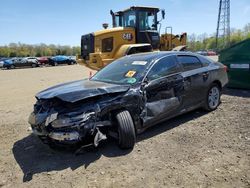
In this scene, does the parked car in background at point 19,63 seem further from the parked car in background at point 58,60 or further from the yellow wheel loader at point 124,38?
the yellow wheel loader at point 124,38

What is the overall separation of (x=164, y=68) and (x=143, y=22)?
756cm

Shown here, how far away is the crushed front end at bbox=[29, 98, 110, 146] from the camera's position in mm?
4121

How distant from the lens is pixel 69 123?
13.5ft

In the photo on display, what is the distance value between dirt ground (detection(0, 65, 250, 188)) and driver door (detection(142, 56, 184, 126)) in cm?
41

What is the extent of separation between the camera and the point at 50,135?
166 inches

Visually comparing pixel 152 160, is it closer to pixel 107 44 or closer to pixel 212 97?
pixel 212 97

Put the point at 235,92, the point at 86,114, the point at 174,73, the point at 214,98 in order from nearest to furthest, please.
A: the point at 86,114 < the point at 174,73 < the point at 214,98 < the point at 235,92

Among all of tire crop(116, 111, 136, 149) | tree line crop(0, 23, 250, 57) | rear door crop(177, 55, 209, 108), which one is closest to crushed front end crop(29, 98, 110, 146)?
tire crop(116, 111, 136, 149)

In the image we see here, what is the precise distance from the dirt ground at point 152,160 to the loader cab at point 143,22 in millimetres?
7273

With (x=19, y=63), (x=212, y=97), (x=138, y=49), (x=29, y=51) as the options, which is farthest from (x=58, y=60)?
(x=29, y=51)

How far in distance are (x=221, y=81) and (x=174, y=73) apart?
1.89 metres

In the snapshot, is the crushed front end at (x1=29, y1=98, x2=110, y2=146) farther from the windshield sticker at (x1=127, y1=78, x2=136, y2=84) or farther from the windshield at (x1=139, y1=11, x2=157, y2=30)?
the windshield at (x1=139, y1=11, x2=157, y2=30)

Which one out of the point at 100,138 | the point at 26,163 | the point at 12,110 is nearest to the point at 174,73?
the point at 100,138

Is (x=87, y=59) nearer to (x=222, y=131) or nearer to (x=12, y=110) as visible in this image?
(x=12, y=110)
